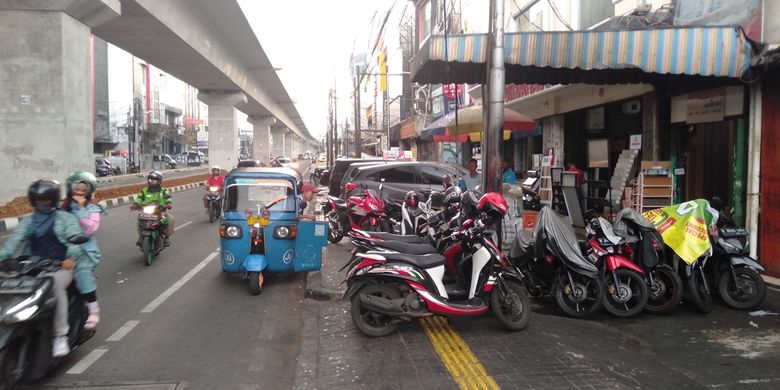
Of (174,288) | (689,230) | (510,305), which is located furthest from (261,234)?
(689,230)

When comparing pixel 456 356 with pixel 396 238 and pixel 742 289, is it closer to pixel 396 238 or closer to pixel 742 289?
pixel 396 238

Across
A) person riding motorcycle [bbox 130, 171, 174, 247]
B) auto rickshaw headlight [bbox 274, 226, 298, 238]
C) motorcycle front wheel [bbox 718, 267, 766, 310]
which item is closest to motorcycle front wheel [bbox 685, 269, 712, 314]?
motorcycle front wheel [bbox 718, 267, 766, 310]

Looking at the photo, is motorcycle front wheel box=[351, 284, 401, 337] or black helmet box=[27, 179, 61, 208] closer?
black helmet box=[27, 179, 61, 208]

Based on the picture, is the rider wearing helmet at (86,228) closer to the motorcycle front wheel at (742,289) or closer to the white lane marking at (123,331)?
the white lane marking at (123,331)

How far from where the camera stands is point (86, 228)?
4.96m

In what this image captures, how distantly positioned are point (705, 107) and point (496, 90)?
4322 millimetres

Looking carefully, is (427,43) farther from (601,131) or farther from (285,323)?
(601,131)

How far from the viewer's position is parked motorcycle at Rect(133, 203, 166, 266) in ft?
30.2

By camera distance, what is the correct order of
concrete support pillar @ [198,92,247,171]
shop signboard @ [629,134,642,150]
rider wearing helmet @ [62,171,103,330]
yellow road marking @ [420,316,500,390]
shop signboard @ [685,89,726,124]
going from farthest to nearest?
concrete support pillar @ [198,92,247,171] → shop signboard @ [629,134,642,150] → shop signboard @ [685,89,726,124] → rider wearing helmet @ [62,171,103,330] → yellow road marking @ [420,316,500,390]

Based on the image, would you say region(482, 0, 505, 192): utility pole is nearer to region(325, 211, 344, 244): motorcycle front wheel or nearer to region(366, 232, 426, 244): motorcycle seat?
region(366, 232, 426, 244): motorcycle seat

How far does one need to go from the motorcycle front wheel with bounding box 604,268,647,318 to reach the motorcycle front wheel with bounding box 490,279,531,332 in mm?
1146

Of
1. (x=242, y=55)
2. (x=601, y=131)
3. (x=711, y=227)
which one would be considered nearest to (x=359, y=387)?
(x=711, y=227)

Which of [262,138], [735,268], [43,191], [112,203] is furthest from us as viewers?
[262,138]

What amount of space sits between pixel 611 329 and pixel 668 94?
6.52 m
